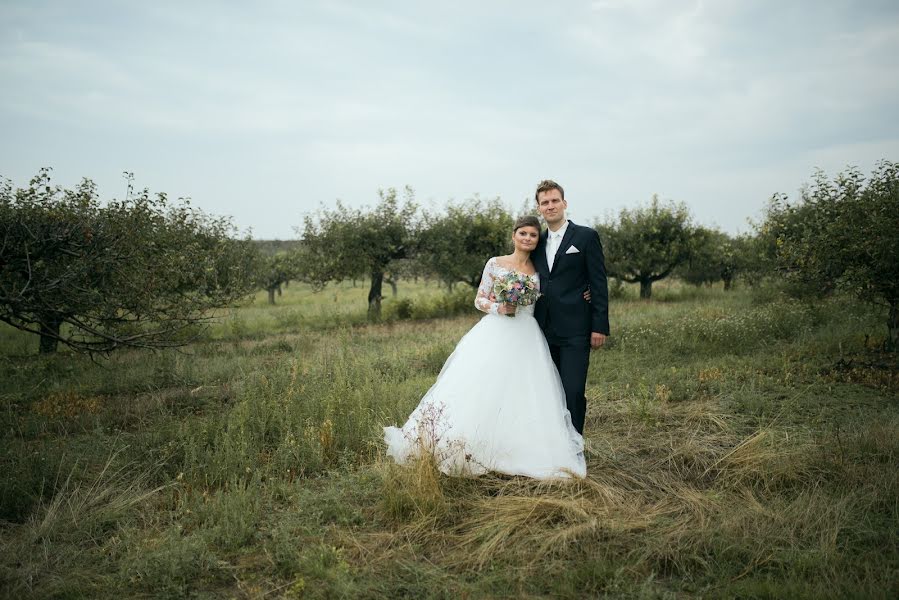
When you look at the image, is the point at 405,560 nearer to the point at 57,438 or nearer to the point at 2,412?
the point at 57,438

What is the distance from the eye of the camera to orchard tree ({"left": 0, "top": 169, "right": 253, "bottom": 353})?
7.63m

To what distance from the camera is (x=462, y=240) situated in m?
23.4

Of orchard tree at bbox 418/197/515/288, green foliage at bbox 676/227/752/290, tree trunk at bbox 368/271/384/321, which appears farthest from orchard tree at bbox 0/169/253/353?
green foliage at bbox 676/227/752/290

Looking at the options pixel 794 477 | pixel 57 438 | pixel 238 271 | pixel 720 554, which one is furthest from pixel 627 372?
pixel 238 271

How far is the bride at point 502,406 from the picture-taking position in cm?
527

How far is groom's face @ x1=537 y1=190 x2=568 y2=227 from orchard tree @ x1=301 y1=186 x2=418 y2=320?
16.3 meters

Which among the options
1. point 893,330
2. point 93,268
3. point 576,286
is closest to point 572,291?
point 576,286

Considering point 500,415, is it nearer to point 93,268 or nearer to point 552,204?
point 552,204

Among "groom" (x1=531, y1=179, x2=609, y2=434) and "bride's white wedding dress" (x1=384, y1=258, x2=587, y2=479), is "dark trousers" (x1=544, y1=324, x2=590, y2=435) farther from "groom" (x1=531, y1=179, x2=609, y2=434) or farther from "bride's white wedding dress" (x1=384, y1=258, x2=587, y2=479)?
"bride's white wedding dress" (x1=384, y1=258, x2=587, y2=479)

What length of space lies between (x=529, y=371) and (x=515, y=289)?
875 millimetres

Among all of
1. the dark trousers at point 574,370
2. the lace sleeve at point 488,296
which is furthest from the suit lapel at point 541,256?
the dark trousers at point 574,370

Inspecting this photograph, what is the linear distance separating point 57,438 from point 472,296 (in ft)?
61.0

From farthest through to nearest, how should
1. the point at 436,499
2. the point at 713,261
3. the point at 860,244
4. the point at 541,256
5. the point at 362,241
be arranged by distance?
the point at 713,261 → the point at 362,241 → the point at 860,244 → the point at 541,256 → the point at 436,499

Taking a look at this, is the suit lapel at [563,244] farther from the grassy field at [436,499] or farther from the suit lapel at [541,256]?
the grassy field at [436,499]
